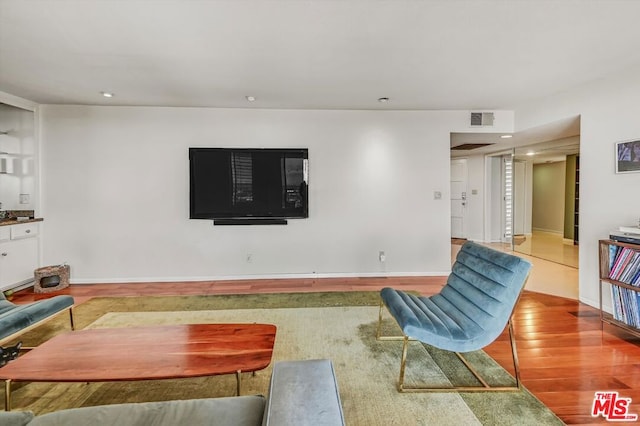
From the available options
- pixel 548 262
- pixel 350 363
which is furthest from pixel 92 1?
pixel 548 262

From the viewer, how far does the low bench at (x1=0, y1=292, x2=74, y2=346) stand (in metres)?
1.96

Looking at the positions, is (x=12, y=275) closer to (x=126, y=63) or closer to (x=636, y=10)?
(x=126, y=63)

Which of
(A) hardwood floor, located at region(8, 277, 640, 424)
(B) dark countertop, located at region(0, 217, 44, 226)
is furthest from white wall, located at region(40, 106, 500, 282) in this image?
(A) hardwood floor, located at region(8, 277, 640, 424)

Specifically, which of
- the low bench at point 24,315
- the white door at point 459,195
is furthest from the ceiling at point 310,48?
the white door at point 459,195

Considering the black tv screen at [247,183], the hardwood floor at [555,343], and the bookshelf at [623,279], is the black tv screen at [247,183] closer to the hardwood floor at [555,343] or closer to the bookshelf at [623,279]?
the hardwood floor at [555,343]

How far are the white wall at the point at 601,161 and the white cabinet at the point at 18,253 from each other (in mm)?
6491

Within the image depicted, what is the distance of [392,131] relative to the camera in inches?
175

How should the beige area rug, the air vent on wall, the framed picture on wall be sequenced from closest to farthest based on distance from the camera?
the beige area rug < the framed picture on wall < the air vent on wall

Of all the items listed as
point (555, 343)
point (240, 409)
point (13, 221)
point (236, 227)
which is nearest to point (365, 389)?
point (240, 409)

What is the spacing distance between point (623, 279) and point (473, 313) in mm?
1702

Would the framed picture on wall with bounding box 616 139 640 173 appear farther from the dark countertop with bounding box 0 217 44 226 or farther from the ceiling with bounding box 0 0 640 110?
the dark countertop with bounding box 0 217 44 226

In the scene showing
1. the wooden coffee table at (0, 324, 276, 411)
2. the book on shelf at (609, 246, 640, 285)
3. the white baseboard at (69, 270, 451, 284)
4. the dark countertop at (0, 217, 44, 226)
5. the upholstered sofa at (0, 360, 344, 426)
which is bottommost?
the white baseboard at (69, 270, 451, 284)

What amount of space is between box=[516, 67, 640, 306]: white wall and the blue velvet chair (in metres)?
1.91

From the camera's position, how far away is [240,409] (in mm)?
1120
